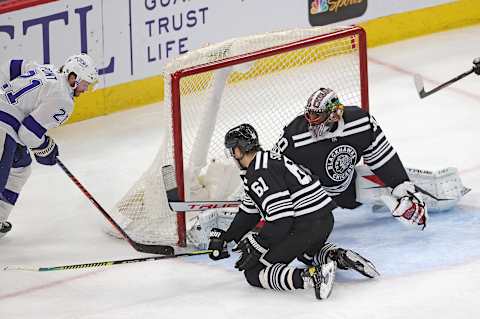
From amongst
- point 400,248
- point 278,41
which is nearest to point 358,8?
point 278,41

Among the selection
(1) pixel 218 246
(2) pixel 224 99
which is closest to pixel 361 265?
(1) pixel 218 246

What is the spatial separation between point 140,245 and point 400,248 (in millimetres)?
1106

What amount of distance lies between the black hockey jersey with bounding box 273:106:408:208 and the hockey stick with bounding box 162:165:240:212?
398mm

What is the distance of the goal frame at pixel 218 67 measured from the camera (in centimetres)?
634

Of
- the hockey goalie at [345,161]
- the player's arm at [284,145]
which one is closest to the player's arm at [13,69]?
the hockey goalie at [345,161]

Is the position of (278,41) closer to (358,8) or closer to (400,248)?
(400,248)

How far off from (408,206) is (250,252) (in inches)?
33.4

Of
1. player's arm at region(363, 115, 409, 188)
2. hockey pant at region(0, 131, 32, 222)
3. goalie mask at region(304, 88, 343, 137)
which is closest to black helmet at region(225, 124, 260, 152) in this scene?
goalie mask at region(304, 88, 343, 137)

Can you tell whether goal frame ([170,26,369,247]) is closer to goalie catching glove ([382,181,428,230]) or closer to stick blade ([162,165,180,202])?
stick blade ([162,165,180,202])

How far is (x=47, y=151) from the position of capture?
21.5 ft

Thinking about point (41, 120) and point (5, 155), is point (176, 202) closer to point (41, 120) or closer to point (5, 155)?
point (41, 120)

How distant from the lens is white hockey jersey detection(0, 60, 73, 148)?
6.40 metres

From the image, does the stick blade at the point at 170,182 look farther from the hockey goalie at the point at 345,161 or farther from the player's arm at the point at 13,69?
the player's arm at the point at 13,69

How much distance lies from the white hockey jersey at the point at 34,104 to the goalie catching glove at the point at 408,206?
1465 millimetres
